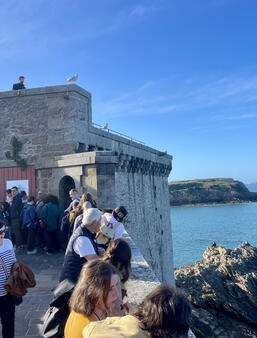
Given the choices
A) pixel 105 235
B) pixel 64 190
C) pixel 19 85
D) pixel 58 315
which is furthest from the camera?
pixel 19 85

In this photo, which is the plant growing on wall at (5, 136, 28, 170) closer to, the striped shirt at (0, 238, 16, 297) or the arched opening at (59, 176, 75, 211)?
the arched opening at (59, 176, 75, 211)

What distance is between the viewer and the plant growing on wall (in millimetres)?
9390

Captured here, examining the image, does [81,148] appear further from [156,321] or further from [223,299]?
[223,299]

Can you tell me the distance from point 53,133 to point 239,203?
9355 cm

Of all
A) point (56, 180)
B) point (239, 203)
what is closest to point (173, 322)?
point (56, 180)

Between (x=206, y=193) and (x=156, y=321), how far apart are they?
315ft

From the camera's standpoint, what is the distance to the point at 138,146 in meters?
14.0

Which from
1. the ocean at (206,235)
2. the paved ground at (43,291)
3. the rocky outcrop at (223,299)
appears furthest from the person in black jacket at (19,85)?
the ocean at (206,235)

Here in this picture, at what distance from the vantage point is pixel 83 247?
9.18 feet

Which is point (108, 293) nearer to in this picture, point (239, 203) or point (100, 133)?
point (100, 133)

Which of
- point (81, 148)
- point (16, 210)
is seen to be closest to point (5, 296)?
point (16, 210)

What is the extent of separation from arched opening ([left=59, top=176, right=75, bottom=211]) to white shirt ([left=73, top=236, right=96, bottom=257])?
20.3 ft

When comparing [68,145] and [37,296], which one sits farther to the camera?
[68,145]

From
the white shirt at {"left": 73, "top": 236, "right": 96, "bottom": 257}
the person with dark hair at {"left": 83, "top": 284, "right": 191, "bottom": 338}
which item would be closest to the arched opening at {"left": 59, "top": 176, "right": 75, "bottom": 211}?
the white shirt at {"left": 73, "top": 236, "right": 96, "bottom": 257}
